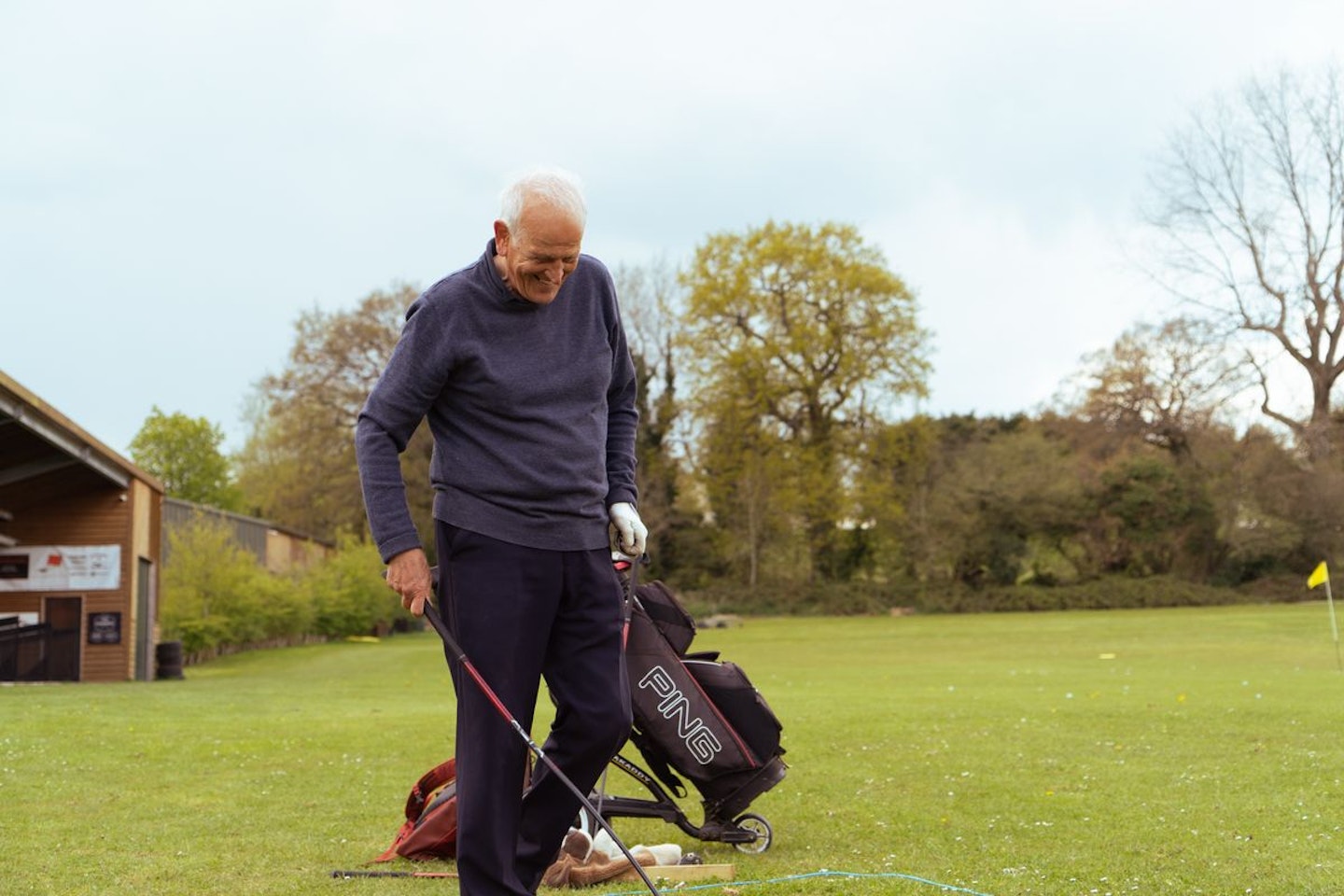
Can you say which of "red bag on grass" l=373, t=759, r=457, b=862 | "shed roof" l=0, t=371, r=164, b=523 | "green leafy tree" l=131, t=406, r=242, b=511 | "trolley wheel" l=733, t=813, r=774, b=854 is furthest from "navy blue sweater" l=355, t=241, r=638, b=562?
"green leafy tree" l=131, t=406, r=242, b=511

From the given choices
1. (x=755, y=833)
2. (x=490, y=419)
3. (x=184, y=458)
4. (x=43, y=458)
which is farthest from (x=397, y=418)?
(x=184, y=458)

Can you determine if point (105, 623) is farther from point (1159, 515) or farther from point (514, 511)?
point (1159, 515)

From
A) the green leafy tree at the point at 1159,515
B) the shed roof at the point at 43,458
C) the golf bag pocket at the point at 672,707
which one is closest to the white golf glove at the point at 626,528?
the golf bag pocket at the point at 672,707

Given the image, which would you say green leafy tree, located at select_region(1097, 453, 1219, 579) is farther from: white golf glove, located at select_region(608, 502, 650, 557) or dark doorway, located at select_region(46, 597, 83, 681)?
white golf glove, located at select_region(608, 502, 650, 557)

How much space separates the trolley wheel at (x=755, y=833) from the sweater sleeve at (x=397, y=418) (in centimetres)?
264

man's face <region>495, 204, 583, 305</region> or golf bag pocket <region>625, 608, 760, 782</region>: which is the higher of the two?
man's face <region>495, 204, 583, 305</region>

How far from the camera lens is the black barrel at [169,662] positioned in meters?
24.8

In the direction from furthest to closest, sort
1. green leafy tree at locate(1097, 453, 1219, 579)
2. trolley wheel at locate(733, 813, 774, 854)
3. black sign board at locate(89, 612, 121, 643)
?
green leafy tree at locate(1097, 453, 1219, 579)
black sign board at locate(89, 612, 121, 643)
trolley wheel at locate(733, 813, 774, 854)

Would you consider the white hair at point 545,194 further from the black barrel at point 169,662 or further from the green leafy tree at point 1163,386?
the green leafy tree at point 1163,386

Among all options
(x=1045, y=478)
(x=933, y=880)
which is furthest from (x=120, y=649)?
(x=1045, y=478)

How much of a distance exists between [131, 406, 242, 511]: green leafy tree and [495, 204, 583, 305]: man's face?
202ft

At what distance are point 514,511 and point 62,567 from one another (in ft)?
71.2

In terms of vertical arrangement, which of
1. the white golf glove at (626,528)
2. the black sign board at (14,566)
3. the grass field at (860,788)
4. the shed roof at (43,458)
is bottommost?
the grass field at (860,788)

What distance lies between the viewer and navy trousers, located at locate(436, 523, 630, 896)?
3795mm
